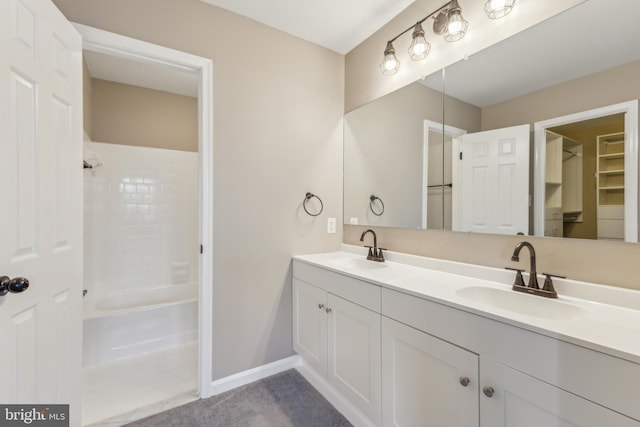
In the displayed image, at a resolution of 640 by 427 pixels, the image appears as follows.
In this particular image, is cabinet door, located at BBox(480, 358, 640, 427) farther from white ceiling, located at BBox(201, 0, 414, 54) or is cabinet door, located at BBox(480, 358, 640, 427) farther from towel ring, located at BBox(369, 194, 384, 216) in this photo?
white ceiling, located at BBox(201, 0, 414, 54)

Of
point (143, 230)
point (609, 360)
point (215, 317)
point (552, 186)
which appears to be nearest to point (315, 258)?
point (215, 317)

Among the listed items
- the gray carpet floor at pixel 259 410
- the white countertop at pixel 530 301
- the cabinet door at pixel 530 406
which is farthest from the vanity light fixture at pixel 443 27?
the gray carpet floor at pixel 259 410

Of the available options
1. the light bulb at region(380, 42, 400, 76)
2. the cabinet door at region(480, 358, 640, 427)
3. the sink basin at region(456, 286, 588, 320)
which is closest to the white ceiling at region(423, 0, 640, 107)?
the light bulb at region(380, 42, 400, 76)

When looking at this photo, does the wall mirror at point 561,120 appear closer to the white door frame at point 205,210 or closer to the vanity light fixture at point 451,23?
the vanity light fixture at point 451,23

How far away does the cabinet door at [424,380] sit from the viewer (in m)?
1.00

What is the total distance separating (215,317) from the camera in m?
1.82

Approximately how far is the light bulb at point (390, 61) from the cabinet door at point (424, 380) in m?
1.65

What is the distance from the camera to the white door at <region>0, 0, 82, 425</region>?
0.95 m

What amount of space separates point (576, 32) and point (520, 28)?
22 centimetres

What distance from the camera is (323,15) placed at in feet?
6.22

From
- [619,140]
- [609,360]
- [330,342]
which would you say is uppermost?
[619,140]

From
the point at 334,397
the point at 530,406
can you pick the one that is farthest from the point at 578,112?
the point at 334,397

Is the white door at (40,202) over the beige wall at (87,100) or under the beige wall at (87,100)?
under

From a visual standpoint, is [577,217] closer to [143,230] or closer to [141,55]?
[141,55]
